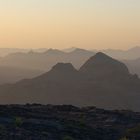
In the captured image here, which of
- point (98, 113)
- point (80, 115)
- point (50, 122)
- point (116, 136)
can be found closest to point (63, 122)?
point (50, 122)

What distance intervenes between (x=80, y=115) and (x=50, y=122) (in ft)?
23.8

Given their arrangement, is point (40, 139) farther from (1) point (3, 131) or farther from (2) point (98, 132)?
(2) point (98, 132)

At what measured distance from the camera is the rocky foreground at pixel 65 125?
24.8 metres

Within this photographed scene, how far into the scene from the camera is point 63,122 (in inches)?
1179

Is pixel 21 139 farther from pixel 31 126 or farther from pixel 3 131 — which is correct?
pixel 31 126

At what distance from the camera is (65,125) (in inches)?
1126

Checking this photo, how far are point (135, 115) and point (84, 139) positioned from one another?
13315 mm

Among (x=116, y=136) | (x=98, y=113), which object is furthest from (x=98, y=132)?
(x=98, y=113)

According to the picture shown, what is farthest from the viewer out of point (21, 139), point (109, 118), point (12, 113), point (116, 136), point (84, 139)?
point (109, 118)

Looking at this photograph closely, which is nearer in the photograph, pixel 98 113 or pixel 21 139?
pixel 21 139

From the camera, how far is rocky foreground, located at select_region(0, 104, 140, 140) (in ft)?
81.5

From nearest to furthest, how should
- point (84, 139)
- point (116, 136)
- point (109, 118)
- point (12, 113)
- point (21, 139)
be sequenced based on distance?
1. point (21, 139)
2. point (84, 139)
3. point (116, 136)
4. point (12, 113)
5. point (109, 118)

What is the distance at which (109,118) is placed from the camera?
118 ft

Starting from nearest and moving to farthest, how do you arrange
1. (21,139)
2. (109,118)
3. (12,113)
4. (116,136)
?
(21,139) < (116,136) < (12,113) < (109,118)
